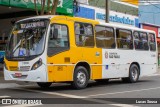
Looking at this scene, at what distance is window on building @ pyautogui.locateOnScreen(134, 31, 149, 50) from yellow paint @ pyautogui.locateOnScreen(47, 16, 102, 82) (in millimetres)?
3375

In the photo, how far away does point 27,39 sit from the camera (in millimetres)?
14555

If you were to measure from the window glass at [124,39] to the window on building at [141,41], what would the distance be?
50 centimetres

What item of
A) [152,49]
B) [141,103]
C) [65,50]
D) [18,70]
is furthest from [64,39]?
[152,49]

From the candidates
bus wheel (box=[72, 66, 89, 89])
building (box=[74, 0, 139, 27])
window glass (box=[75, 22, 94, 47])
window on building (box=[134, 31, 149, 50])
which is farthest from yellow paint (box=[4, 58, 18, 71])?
building (box=[74, 0, 139, 27])

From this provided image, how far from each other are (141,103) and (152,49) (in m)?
9.48

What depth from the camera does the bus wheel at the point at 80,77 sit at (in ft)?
49.4

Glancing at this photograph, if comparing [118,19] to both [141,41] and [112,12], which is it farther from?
[141,41]

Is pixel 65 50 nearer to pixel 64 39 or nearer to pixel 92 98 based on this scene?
pixel 64 39

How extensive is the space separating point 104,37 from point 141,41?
138 inches

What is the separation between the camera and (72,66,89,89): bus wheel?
1505 cm

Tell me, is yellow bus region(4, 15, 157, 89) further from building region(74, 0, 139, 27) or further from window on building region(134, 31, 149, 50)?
building region(74, 0, 139, 27)

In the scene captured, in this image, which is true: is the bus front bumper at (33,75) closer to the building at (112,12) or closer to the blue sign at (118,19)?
the building at (112,12)

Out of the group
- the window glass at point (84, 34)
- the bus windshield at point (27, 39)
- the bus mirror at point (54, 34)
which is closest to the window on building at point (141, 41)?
the window glass at point (84, 34)

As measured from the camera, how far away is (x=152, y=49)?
20.5 m
